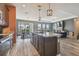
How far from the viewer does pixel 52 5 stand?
2031 millimetres

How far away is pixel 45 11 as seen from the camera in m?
2.17

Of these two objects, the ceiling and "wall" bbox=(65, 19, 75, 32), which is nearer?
the ceiling

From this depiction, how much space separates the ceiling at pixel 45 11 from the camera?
6.61ft

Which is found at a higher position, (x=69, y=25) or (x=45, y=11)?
(x=45, y=11)

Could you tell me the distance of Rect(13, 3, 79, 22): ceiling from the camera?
79.4 inches

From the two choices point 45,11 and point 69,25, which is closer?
point 45,11

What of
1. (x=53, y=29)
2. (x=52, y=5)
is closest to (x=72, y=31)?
(x=53, y=29)

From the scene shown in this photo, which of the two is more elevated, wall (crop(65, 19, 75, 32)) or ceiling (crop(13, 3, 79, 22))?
ceiling (crop(13, 3, 79, 22))

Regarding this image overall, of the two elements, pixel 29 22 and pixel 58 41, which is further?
pixel 58 41

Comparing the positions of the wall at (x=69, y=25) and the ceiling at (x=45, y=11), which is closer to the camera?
the ceiling at (x=45, y=11)

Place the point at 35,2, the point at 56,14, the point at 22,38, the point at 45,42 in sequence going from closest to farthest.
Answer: the point at 35,2, the point at 56,14, the point at 22,38, the point at 45,42

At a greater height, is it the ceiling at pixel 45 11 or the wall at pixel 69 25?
the ceiling at pixel 45 11

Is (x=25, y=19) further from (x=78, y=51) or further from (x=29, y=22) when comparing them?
(x=78, y=51)

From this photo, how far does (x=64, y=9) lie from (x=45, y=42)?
91 cm
